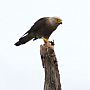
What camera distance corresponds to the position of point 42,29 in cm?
1487

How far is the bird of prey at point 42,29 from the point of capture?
14.5 metres

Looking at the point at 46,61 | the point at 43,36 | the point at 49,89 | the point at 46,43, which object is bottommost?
the point at 49,89

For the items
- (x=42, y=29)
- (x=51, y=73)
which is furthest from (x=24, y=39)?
(x=51, y=73)

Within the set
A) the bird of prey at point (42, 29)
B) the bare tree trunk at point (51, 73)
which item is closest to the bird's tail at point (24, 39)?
the bird of prey at point (42, 29)

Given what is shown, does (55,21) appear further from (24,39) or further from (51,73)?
(51,73)

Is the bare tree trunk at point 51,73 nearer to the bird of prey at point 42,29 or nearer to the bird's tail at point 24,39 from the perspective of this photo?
the bird of prey at point 42,29

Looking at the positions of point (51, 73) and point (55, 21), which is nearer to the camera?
point (51, 73)

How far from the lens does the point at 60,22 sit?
14336mm

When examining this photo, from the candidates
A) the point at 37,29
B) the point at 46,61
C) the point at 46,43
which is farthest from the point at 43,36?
the point at 46,61

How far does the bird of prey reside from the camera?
47.7 ft

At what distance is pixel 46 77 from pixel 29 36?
3.57m

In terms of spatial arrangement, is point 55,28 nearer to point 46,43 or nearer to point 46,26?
point 46,26

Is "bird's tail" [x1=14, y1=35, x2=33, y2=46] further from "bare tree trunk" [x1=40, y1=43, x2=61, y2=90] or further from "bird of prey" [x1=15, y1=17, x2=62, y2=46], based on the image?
"bare tree trunk" [x1=40, y1=43, x2=61, y2=90]

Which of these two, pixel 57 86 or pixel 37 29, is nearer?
pixel 57 86
